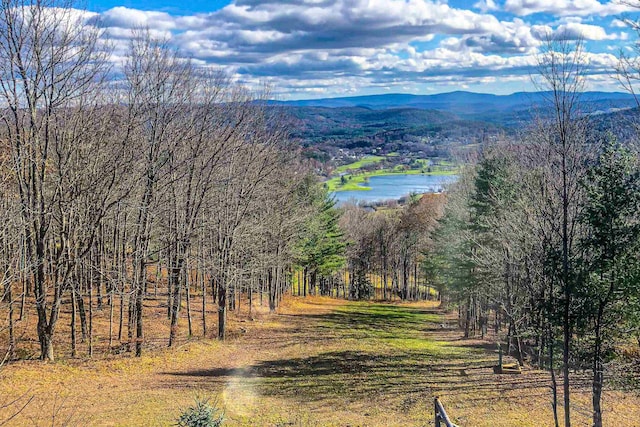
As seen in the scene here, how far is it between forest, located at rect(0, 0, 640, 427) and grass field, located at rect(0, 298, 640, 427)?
96 centimetres

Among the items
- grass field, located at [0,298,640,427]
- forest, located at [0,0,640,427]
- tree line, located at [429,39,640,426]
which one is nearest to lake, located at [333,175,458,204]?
forest, located at [0,0,640,427]

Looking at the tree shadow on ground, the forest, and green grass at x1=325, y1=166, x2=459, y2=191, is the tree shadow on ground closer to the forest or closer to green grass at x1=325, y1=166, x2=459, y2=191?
the forest

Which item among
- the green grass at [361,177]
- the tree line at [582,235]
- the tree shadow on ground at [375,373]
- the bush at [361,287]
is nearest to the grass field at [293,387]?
the tree shadow on ground at [375,373]

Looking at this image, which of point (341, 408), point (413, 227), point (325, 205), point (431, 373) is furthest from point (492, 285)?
point (413, 227)

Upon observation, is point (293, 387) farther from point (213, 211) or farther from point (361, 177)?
point (361, 177)

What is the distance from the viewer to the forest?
32.9 ft

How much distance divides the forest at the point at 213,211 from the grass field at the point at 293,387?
0.96m

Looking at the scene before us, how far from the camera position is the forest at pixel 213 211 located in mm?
10023

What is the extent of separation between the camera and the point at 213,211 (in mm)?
19797

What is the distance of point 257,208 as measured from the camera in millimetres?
20469

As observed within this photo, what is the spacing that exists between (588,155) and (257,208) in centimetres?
1379

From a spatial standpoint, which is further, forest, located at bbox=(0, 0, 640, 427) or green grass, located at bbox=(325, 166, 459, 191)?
green grass, located at bbox=(325, 166, 459, 191)

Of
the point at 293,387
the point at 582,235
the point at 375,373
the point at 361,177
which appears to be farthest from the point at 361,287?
the point at 361,177

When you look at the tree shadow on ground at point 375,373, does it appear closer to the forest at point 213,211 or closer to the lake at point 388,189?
the forest at point 213,211
